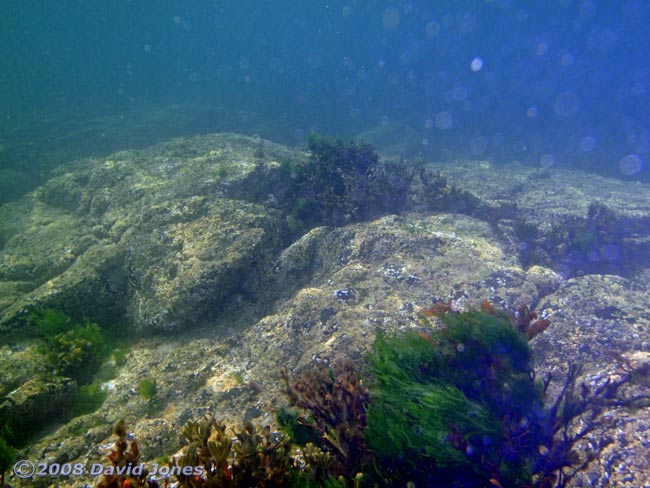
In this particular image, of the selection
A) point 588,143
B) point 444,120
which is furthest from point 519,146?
point 444,120

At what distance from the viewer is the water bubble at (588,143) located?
25.6 metres

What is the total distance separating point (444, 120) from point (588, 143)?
39.2 feet

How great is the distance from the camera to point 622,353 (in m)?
4.76

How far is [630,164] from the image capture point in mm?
22766

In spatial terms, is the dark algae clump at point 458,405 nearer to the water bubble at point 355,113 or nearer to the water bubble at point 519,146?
the water bubble at point 519,146

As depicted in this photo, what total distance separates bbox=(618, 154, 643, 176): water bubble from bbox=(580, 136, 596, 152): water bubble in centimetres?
239

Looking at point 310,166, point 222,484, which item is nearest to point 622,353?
point 222,484

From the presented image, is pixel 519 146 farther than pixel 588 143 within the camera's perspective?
No

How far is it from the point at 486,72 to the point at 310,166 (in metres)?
90.2

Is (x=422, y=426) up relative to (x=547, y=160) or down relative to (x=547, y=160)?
down

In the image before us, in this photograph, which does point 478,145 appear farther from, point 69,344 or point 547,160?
point 69,344

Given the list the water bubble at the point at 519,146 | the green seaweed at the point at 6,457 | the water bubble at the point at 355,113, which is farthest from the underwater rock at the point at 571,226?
the water bubble at the point at 355,113

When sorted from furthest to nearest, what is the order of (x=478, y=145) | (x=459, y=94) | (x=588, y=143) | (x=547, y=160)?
1. (x=459, y=94)
2. (x=588, y=143)
3. (x=478, y=145)
4. (x=547, y=160)

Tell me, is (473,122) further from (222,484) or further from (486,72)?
(486,72)
